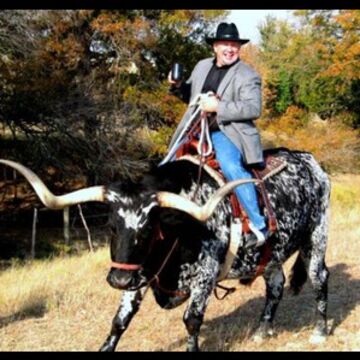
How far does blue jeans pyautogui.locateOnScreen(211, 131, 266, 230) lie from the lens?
20.2ft

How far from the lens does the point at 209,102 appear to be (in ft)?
20.3

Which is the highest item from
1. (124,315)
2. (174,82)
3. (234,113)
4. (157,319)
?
(174,82)

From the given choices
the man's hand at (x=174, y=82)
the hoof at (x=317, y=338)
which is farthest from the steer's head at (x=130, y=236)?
the hoof at (x=317, y=338)

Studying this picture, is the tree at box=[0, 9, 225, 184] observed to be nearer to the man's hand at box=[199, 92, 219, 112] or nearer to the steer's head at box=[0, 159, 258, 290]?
the man's hand at box=[199, 92, 219, 112]

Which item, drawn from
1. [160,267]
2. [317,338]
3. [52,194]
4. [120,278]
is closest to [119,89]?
[317,338]

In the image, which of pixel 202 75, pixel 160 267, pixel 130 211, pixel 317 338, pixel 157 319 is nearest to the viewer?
pixel 130 211

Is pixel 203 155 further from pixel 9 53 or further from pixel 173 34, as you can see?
pixel 173 34

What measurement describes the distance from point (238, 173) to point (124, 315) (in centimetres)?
165

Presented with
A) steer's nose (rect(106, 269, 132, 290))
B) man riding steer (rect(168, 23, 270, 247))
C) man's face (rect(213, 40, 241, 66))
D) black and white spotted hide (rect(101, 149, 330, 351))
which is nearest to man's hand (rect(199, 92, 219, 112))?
man riding steer (rect(168, 23, 270, 247))

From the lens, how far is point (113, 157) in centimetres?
2227

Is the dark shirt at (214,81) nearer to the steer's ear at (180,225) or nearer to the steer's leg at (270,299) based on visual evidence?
the steer's ear at (180,225)

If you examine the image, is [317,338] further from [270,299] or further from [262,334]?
[270,299]

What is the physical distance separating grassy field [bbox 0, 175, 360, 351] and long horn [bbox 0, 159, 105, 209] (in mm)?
2046
